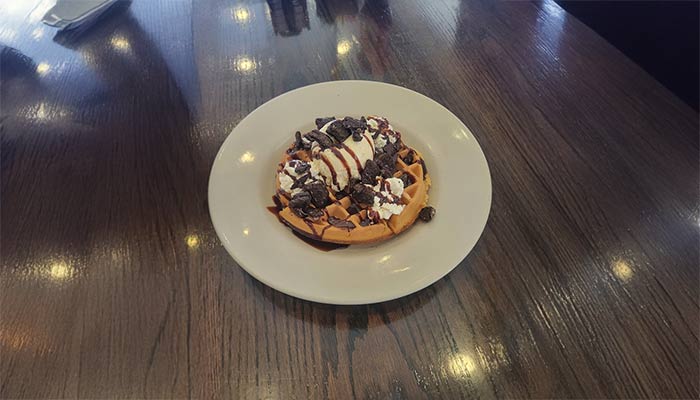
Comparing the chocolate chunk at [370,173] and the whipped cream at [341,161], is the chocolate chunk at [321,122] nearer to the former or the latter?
the whipped cream at [341,161]

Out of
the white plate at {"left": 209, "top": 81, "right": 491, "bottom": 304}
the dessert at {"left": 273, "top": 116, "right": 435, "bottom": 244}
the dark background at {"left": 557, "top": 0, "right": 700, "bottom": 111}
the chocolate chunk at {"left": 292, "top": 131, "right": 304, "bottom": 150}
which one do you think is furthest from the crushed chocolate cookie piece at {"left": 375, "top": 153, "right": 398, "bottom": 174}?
the dark background at {"left": 557, "top": 0, "right": 700, "bottom": 111}

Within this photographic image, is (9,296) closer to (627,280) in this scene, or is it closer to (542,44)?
(627,280)

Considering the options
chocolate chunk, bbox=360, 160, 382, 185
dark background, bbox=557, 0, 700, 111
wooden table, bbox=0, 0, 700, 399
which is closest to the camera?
wooden table, bbox=0, 0, 700, 399

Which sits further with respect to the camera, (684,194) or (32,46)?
(32,46)

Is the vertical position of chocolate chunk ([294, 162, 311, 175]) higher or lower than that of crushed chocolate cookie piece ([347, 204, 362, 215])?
higher

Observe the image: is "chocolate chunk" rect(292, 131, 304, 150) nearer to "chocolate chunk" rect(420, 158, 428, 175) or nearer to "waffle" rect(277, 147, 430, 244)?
"waffle" rect(277, 147, 430, 244)

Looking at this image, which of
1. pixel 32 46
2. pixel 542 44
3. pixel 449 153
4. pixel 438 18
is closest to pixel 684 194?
→ pixel 449 153

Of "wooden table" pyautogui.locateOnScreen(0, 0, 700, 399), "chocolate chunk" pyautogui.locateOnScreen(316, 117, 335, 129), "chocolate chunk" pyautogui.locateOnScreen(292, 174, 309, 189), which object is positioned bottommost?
"wooden table" pyautogui.locateOnScreen(0, 0, 700, 399)

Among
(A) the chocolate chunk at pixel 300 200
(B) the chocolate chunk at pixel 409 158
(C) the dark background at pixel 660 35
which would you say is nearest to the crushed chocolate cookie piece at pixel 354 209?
(A) the chocolate chunk at pixel 300 200
